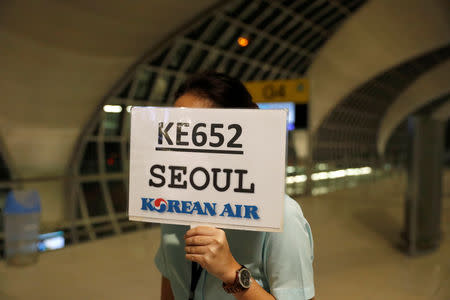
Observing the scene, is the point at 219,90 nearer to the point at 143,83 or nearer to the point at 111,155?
the point at 143,83

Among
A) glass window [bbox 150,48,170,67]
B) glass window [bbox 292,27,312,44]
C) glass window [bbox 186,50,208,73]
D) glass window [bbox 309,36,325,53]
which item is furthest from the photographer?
glass window [bbox 309,36,325,53]

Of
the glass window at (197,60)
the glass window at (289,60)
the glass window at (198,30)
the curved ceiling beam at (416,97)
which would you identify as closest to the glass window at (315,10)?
the glass window at (289,60)

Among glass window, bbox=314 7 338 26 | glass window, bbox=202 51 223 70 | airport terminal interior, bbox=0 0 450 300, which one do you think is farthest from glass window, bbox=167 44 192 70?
glass window, bbox=314 7 338 26

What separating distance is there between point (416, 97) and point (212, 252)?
132ft

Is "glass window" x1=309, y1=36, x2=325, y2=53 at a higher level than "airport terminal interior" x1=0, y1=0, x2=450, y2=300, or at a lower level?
higher

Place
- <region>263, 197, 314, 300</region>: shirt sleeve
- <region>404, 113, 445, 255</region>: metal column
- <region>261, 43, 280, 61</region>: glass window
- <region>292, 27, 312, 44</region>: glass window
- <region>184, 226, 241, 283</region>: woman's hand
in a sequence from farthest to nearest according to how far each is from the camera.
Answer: <region>292, 27, 312, 44</region>: glass window → <region>261, 43, 280, 61</region>: glass window → <region>404, 113, 445, 255</region>: metal column → <region>263, 197, 314, 300</region>: shirt sleeve → <region>184, 226, 241, 283</region>: woman's hand

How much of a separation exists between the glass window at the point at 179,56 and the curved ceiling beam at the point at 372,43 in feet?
26.8

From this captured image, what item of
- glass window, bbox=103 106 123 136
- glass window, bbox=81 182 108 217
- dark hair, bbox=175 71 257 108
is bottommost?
glass window, bbox=81 182 108 217

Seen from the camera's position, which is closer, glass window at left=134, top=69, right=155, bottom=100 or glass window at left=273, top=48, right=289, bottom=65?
glass window at left=134, top=69, right=155, bottom=100

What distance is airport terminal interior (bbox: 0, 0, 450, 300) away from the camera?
4664 mm

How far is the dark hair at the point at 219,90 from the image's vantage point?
1.50 m

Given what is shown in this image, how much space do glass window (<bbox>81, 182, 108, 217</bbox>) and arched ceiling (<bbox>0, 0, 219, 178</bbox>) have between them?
49.4 inches

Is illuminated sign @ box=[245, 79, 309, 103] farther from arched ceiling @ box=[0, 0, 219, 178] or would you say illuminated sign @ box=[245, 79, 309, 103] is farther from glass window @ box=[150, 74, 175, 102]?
glass window @ box=[150, 74, 175, 102]

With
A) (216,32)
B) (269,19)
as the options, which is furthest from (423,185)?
(269,19)
